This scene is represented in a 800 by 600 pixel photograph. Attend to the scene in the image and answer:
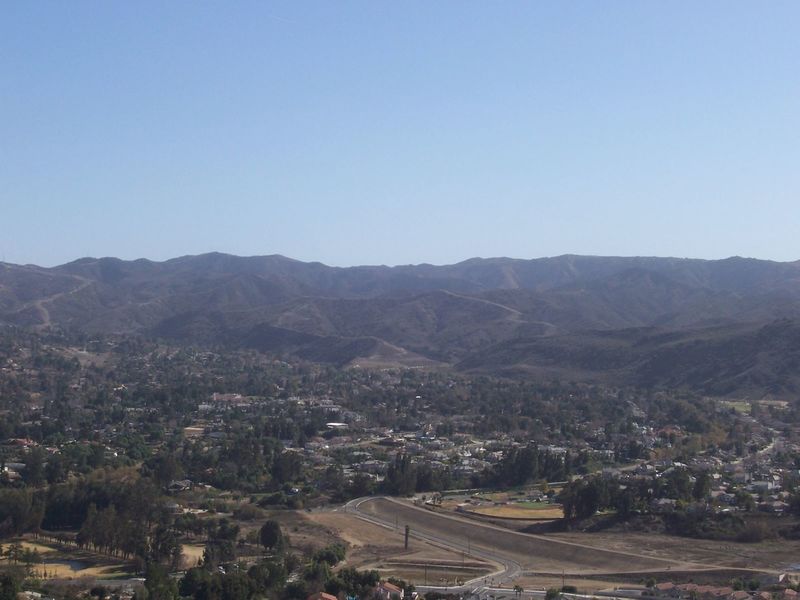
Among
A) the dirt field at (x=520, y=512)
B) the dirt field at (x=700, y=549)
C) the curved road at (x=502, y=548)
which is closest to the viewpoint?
the curved road at (x=502, y=548)

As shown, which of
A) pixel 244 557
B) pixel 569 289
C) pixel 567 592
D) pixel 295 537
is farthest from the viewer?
pixel 569 289

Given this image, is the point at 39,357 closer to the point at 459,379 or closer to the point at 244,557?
the point at 459,379

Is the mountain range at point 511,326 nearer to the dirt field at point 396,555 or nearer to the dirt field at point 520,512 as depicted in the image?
the dirt field at point 520,512

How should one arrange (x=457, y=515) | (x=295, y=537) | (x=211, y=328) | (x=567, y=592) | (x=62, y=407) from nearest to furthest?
(x=567, y=592) → (x=295, y=537) → (x=457, y=515) → (x=62, y=407) → (x=211, y=328)

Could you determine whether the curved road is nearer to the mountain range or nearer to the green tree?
the green tree

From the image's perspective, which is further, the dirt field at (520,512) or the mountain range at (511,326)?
the mountain range at (511,326)

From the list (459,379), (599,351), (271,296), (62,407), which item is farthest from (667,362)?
(271,296)

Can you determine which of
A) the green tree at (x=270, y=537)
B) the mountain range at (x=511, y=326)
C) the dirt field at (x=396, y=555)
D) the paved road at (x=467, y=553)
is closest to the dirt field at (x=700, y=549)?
the paved road at (x=467, y=553)
